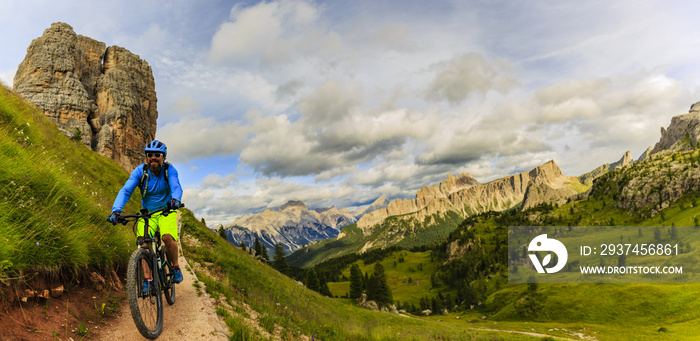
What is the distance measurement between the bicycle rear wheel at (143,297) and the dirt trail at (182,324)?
55 cm

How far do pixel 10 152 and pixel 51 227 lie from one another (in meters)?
3.81

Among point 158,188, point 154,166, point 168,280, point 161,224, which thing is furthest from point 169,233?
point 154,166

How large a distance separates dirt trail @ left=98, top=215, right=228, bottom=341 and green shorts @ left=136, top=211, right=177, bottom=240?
2.27 meters

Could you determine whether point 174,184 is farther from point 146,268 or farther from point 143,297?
point 143,297

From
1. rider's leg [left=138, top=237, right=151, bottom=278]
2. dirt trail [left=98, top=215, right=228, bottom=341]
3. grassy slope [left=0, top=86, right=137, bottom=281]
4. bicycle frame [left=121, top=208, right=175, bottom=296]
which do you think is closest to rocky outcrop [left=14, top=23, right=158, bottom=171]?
grassy slope [left=0, top=86, right=137, bottom=281]

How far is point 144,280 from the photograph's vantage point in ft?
23.2

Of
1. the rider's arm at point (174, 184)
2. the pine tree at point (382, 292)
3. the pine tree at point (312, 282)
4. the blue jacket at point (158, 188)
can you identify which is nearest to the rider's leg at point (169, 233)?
the blue jacket at point (158, 188)

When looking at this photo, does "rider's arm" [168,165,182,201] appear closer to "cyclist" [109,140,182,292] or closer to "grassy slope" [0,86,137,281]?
"cyclist" [109,140,182,292]

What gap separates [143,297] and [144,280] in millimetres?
415

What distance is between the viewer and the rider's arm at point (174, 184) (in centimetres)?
838

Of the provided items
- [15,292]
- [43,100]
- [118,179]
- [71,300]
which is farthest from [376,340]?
[43,100]

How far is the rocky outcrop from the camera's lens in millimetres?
74125

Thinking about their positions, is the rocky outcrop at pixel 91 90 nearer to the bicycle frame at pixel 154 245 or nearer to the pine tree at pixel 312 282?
the pine tree at pixel 312 282

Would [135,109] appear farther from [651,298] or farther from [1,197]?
[651,298]
